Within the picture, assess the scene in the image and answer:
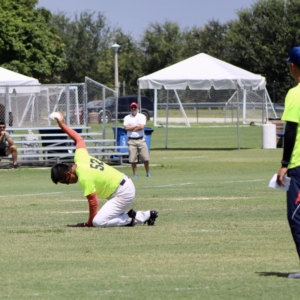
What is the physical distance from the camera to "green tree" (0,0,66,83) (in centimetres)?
6059

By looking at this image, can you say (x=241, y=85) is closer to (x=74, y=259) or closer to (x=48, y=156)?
(x=48, y=156)

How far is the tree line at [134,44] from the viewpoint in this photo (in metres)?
62.2

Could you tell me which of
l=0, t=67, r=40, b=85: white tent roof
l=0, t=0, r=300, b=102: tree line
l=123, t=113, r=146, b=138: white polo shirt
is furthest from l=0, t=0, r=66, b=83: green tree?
l=123, t=113, r=146, b=138: white polo shirt

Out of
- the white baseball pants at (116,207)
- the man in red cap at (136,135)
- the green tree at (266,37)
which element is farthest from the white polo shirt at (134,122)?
the green tree at (266,37)

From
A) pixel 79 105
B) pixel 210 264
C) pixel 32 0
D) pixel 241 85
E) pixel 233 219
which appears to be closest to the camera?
pixel 210 264

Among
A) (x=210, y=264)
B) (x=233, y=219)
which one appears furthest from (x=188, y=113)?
(x=210, y=264)

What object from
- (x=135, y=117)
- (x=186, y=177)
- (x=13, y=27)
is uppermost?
(x=13, y=27)

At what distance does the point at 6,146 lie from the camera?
24.0 metres

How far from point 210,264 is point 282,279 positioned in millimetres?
1026

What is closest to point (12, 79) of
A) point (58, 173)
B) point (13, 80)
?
point (13, 80)

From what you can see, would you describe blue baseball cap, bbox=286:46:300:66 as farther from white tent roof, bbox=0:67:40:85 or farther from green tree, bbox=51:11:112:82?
green tree, bbox=51:11:112:82

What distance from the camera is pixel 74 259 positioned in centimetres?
872

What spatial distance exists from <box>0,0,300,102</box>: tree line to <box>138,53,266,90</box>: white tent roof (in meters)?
30.3

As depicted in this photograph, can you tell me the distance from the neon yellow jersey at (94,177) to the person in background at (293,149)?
3934mm
